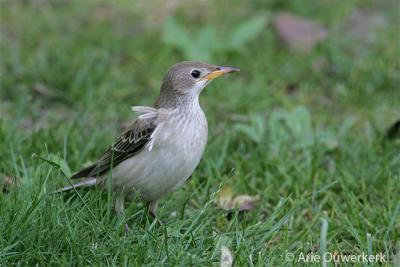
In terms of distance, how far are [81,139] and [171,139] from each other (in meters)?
1.70

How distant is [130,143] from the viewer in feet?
18.7

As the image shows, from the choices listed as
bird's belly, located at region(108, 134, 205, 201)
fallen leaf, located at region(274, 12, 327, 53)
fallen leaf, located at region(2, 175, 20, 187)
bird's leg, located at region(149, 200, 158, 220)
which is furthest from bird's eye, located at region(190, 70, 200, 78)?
fallen leaf, located at region(274, 12, 327, 53)

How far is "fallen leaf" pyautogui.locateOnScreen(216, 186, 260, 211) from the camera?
5.86 metres

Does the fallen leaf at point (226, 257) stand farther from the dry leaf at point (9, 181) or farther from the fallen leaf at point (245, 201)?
the dry leaf at point (9, 181)

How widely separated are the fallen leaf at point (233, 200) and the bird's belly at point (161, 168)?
54cm

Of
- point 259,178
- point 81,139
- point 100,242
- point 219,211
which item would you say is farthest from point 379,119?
point 100,242

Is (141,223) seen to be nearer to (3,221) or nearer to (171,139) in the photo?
(171,139)

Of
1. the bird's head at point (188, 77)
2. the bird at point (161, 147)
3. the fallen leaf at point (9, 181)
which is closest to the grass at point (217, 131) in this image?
the fallen leaf at point (9, 181)

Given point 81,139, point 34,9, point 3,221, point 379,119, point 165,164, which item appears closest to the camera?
point 3,221

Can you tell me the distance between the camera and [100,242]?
15.8 feet

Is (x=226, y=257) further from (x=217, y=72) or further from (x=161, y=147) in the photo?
(x=217, y=72)

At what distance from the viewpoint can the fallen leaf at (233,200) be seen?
19.2ft

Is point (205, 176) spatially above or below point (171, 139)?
below

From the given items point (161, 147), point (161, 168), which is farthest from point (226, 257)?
point (161, 147)
